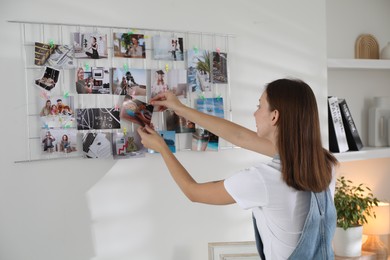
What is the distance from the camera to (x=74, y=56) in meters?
1.84

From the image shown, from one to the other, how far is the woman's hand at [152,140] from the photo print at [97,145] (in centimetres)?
15

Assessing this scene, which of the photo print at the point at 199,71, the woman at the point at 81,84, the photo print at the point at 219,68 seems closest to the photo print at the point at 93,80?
the woman at the point at 81,84

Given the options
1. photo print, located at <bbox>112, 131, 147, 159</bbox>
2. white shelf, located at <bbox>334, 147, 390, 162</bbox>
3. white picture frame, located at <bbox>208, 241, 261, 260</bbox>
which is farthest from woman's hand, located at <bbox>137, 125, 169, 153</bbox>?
white shelf, located at <bbox>334, 147, 390, 162</bbox>

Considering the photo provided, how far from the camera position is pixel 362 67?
111 inches

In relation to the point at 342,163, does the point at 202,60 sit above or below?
above

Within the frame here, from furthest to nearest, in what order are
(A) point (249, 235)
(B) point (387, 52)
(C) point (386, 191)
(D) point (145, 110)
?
(C) point (386, 191) < (B) point (387, 52) < (A) point (249, 235) < (D) point (145, 110)

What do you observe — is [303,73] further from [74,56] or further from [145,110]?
[74,56]

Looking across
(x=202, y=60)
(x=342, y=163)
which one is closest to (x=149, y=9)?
(x=202, y=60)

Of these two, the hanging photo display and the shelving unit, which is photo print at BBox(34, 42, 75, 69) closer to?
the hanging photo display

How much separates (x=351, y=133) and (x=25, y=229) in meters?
1.75

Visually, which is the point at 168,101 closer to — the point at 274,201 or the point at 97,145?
the point at 97,145

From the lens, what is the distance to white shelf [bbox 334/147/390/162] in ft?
8.66

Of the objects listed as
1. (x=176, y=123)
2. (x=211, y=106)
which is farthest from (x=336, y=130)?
(x=176, y=123)

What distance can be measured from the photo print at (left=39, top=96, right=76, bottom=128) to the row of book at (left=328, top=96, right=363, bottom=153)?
1.42 m
